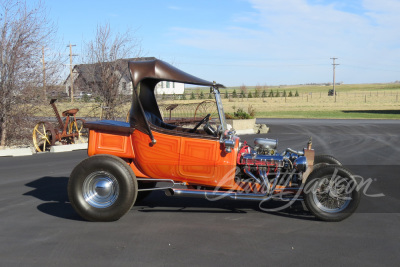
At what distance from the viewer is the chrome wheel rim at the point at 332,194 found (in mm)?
6133

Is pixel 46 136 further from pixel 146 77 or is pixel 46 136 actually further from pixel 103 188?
pixel 146 77

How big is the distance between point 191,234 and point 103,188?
1.47 metres

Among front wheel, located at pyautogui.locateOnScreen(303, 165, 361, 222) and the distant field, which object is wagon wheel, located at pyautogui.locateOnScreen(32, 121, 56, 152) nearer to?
the distant field

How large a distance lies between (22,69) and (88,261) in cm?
1309

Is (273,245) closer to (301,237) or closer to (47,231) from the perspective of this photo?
(301,237)

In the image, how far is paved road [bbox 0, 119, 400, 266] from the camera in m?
4.85

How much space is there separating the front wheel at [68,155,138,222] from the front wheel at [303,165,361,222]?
7.94 ft

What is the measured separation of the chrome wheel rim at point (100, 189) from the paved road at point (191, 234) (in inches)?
12.6

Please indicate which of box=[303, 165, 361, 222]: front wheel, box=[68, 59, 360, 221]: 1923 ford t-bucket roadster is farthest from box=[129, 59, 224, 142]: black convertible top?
box=[303, 165, 361, 222]: front wheel

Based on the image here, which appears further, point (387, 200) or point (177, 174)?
point (387, 200)

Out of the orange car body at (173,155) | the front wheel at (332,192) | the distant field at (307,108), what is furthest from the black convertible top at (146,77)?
the front wheel at (332,192)

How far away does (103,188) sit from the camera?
6328 millimetres

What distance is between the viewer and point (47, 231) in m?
5.88

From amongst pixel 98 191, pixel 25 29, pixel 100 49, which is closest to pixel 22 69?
pixel 25 29
